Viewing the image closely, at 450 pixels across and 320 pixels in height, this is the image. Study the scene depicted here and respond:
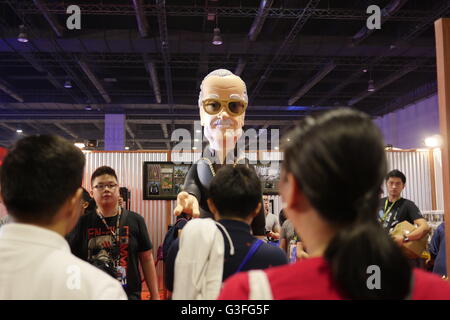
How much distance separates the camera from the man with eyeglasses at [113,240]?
8.75 ft

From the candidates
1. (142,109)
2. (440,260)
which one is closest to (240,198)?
(440,260)

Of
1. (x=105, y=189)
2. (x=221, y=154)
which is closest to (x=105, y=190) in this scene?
(x=105, y=189)

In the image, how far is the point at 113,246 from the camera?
2709 millimetres

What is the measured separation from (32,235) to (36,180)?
0.48 feet

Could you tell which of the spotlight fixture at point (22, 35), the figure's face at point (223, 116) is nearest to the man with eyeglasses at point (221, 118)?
the figure's face at point (223, 116)

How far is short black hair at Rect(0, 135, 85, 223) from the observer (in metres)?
1.13

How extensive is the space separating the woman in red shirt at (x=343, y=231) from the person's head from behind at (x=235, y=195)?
774 mm

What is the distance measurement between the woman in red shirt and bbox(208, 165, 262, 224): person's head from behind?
30.5 inches

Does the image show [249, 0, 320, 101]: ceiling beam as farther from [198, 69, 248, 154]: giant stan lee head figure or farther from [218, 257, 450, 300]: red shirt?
[218, 257, 450, 300]: red shirt

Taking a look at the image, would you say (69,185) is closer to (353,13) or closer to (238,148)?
(238,148)

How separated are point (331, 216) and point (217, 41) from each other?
6530mm

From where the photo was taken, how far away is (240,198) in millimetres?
1656

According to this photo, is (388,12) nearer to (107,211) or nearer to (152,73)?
(152,73)

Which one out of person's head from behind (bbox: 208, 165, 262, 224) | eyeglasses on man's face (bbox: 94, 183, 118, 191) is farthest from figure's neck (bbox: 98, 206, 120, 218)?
person's head from behind (bbox: 208, 165, 262, 224)
